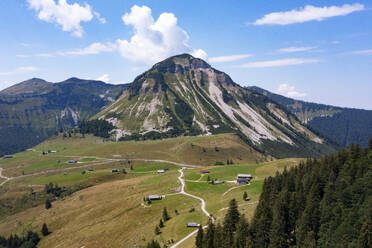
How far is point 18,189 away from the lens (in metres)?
175

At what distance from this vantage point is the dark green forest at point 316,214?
46.0 metres

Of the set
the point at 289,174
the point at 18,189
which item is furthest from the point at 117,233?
the point at 18,189

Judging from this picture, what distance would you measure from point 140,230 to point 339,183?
A: 2614 inches

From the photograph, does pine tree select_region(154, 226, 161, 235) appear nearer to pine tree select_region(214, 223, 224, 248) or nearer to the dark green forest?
the dark green forest

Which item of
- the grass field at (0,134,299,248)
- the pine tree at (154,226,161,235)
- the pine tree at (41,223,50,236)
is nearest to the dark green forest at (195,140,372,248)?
the grass field at (0,134,299,248)

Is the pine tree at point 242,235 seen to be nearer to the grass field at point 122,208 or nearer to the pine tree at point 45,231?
the grass field at point 122,208

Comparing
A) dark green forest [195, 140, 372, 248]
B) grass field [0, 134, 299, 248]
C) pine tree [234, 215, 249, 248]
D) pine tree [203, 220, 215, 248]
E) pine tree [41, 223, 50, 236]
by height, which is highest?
dark green forest [195, 140, 372, 248]

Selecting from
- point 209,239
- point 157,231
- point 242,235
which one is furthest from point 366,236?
point 157,231

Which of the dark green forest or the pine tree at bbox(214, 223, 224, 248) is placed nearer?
the dark green forest

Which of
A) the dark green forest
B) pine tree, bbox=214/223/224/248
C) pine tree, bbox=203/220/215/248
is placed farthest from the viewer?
pine tree, bbox=203/220/215/248

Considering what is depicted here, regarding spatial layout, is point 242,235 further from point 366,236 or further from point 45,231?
point 45,231

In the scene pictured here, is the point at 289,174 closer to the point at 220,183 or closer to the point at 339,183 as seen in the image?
the point at 339,183

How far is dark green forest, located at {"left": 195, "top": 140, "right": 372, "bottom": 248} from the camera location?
151 ft

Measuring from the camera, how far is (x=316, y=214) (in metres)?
54.2
